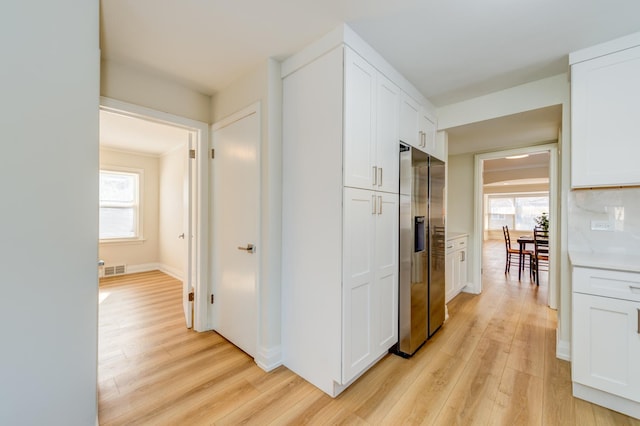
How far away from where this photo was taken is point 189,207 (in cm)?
280

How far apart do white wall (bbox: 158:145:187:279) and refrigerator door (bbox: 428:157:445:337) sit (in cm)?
400

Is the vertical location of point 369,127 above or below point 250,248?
above

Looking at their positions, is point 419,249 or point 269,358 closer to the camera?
point 269,358

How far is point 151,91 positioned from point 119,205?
3.71m

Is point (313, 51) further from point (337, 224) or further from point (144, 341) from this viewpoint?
point (144, 341)

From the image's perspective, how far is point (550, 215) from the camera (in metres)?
3.35

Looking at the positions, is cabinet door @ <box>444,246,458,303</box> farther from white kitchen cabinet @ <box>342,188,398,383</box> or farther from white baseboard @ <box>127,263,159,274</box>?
white baseboard @ <box>127,263,159,274</box>

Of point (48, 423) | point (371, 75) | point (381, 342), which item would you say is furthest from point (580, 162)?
point (48, 423)

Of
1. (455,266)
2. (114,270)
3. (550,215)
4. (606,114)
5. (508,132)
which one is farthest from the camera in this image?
(114,270)

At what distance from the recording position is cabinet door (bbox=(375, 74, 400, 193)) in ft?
6.60

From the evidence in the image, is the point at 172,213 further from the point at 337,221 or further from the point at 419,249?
the point at 419,249

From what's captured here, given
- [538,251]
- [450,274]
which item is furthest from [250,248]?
[538,251]

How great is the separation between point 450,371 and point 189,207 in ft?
9.46

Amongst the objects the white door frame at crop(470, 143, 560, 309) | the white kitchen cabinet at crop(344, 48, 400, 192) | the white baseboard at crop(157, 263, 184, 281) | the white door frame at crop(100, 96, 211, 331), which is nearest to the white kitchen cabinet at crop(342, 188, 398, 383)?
the white kitchen cabinet at crop(344, 48, 400, 192)
